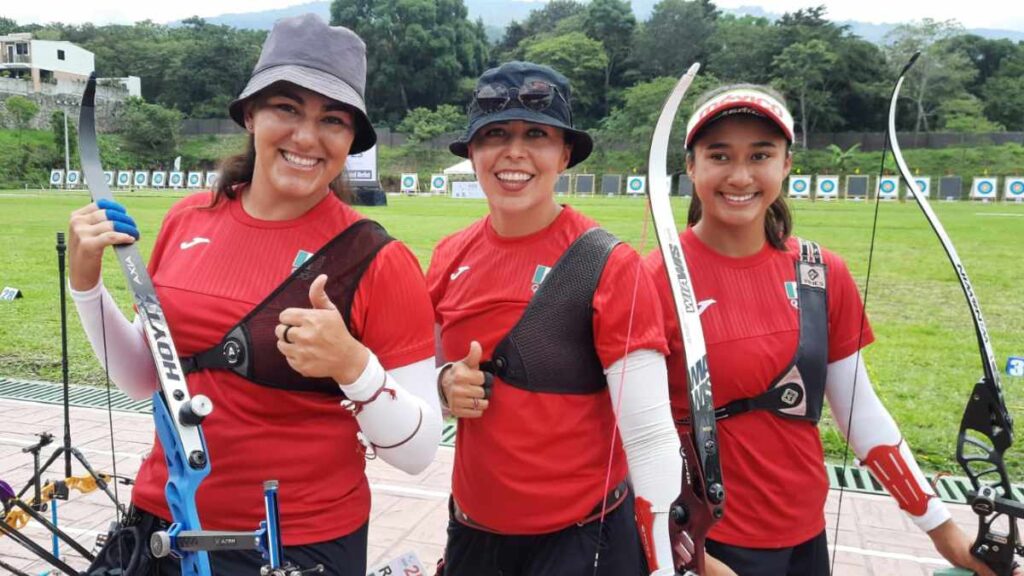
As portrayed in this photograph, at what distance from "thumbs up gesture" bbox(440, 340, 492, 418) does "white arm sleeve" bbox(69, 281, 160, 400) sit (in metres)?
0.60

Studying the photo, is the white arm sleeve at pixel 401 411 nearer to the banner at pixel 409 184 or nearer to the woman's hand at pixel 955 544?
the woman's hand at pixel 955 544

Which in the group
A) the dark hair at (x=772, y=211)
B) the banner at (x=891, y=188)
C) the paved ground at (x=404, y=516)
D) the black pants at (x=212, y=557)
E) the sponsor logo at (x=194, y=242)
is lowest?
the paved ground at (x=404, y=516)

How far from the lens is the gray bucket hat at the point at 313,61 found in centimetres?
152

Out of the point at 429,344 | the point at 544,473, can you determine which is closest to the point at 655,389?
the point at 544,473

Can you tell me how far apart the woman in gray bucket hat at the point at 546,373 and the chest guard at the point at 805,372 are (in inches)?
10.2

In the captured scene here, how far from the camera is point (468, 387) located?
5.30 ft

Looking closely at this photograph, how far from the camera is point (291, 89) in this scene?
155 cm

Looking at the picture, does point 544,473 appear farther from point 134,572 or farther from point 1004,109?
point 1004,109

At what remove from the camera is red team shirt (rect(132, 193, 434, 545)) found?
148 centimetres

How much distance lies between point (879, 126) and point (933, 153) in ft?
20.0

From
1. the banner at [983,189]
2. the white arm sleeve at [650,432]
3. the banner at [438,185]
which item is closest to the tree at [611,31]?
the banner at [438,185]

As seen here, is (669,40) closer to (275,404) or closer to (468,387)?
(468,387)

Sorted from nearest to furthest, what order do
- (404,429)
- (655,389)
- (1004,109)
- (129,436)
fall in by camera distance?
(404,429) < (655,389) < (129,436) < (1004,109)

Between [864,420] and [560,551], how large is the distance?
0.76 metres
